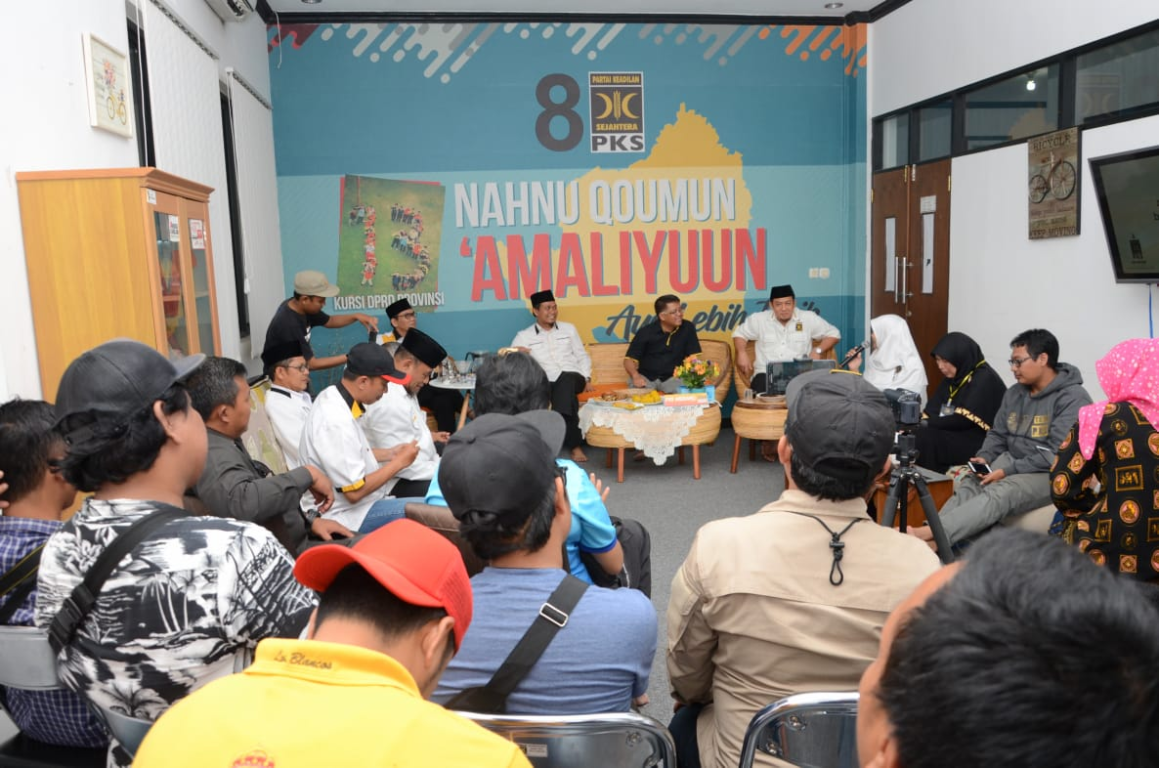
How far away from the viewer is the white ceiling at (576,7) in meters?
6.84

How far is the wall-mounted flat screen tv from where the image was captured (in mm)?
4414

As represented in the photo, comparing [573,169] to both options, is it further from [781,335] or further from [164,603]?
[164,603]

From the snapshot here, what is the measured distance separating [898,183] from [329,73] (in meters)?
4.90

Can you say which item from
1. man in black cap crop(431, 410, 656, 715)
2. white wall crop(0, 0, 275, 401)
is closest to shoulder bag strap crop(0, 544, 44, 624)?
man in black cap crop(431, 410, 656, 715)

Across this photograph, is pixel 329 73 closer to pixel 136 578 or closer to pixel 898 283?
pixel 898 283

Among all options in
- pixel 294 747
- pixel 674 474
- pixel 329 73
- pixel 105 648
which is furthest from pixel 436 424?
pixel 294 747

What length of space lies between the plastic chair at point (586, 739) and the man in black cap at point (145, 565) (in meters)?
0.41

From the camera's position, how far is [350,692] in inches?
34.3

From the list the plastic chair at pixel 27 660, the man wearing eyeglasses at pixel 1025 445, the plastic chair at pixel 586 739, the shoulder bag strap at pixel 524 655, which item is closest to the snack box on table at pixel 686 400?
the man wearing eyeglasses at pixel 1025 445

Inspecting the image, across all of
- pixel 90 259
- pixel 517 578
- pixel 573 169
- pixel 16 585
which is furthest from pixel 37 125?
pixel 573 169

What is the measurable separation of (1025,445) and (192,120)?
453 cm

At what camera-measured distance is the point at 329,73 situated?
279 inches

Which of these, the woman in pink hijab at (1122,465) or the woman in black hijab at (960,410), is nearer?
the woman in pink hijab at (1122,465)

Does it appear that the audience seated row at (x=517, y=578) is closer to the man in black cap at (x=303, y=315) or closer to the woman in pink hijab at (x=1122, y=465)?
the woman in pink hijab at (x=1122, y=465)
